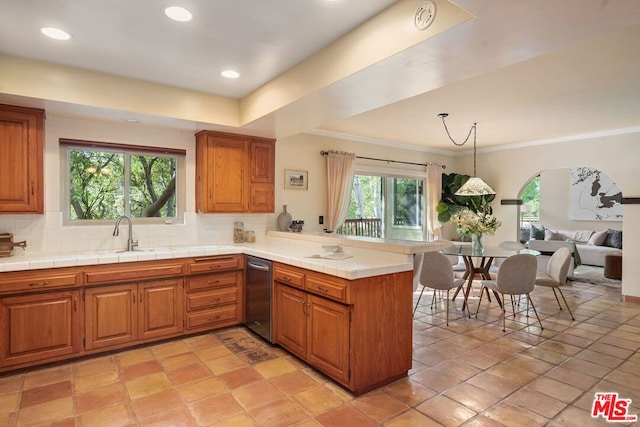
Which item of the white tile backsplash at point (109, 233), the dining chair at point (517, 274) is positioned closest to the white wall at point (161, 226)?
the white tile backsplash at point (109, 233)

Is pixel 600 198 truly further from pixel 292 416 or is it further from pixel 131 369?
pixel 131 369

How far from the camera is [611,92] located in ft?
12.0

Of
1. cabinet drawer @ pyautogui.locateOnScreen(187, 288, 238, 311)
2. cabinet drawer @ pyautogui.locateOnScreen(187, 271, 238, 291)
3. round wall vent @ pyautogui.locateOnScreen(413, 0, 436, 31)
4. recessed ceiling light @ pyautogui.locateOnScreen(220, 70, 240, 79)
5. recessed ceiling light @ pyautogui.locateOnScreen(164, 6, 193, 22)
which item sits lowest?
cabinet drawer @ pyautogui.locateOnScreen(187, 288, 238, 311)

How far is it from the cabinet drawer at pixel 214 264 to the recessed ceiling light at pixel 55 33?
7.10ft

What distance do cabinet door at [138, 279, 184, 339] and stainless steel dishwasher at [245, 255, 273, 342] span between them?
0.70 m

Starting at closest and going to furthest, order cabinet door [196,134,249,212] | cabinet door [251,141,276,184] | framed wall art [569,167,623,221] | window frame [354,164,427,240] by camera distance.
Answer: cabinet door [196,134,249,212], cabinet door [251,141,276,184], window frame [354,164,427,240], framed wall art [569,167,623,221]

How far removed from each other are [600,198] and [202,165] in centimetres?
958

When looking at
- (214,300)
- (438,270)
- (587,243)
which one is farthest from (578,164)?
(214,300)

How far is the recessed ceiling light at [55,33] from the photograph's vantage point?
2381mm

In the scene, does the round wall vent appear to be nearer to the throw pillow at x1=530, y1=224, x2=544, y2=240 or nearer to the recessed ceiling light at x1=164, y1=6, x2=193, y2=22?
the recessed ceiling light at x1=164, y1=6, x2=193, y2=22

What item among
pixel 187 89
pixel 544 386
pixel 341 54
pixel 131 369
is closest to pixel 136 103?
pixel 187 89

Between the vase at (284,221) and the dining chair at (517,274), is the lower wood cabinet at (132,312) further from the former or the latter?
the dining chair at (517,274)

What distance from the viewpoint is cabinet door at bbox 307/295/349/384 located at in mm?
2574

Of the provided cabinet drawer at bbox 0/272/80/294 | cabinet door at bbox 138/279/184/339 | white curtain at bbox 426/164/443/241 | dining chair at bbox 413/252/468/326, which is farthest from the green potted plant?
cabinet drawer at bbox 0/272/80/294
